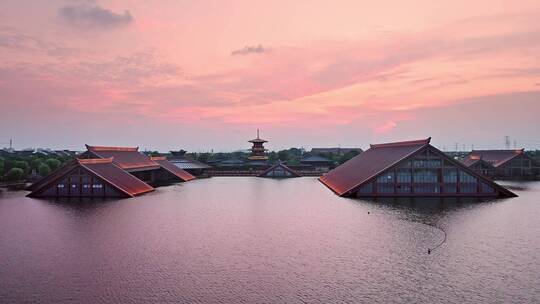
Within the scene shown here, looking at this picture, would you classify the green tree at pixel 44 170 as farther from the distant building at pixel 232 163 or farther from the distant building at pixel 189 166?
the distant building at pixel 232 163

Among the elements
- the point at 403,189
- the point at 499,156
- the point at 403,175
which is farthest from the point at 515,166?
the point at 403,189

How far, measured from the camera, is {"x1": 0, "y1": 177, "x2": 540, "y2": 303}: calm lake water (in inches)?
984

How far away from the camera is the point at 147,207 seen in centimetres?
5716

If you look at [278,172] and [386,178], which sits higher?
[278,172]

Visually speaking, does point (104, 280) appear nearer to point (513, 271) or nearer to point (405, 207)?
point (513, 271)

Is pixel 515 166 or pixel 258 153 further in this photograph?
pixel 258 153

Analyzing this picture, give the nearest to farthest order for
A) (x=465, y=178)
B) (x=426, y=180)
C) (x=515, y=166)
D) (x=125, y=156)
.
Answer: (x=465, y=178), (x=426, y=180), (x=125, y=156), (x=515, y=166)

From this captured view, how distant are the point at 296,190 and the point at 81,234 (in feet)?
158

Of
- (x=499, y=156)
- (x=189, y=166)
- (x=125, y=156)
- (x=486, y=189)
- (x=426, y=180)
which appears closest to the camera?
(x=486, y=189)

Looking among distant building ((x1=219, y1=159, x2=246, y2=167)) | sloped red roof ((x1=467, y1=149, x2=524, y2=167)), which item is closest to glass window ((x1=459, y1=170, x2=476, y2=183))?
sloped red roof ((x1=467, y1=149, x2=524, y2=167))

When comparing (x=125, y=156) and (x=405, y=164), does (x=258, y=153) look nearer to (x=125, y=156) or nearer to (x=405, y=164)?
(x=125, y=156)

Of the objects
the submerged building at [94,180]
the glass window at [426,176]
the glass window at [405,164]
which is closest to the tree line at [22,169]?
the submerged building at [94,180]

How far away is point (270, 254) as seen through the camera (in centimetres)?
3309

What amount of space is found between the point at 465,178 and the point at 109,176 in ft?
192
